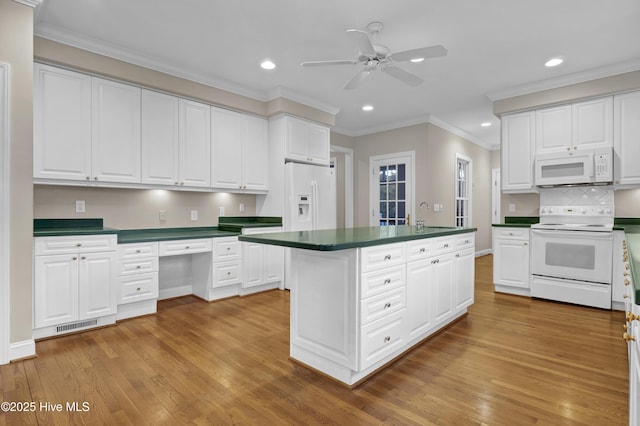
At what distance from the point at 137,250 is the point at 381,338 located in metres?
2.66

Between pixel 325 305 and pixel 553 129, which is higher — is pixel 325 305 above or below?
below

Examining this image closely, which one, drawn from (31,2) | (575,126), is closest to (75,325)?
(31,2)

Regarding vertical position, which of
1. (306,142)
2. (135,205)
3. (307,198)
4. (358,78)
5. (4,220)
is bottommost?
(4,220)

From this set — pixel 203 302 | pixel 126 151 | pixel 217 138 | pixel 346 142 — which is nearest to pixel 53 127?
pixel 126 151

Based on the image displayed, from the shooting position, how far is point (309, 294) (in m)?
→ 2.36

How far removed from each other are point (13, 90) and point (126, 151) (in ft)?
3.68

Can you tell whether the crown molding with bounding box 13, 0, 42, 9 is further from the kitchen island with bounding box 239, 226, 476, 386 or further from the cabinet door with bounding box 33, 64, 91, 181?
the kitchen island with bounding box 239, 226, 476, 386

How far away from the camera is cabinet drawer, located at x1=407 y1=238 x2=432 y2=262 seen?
2.58 metres

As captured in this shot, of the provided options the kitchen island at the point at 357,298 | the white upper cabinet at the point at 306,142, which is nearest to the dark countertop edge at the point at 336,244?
the kitchen island at the point at 357,298

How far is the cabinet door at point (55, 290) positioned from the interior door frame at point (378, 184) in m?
4.98

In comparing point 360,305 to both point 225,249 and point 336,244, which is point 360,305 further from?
point 225,249

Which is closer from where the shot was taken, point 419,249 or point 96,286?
point 419,249

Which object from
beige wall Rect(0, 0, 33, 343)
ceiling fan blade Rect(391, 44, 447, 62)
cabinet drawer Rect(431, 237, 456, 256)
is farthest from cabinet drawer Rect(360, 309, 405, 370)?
beige wall Rect(0, 0, 33, 343)

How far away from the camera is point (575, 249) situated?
3.89 m
